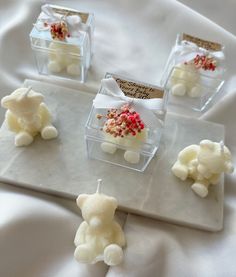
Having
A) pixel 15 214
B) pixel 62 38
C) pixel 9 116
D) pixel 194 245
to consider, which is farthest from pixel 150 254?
pixel 62 38

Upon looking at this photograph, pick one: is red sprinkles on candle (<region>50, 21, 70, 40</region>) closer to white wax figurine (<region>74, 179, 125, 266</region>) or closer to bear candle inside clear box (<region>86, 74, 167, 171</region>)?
bear candle inside clear box (<region>86, 74, 167, 171</region>)

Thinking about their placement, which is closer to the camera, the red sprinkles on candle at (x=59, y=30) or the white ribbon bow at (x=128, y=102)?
the white ribbon bow at (x=128, y=102)

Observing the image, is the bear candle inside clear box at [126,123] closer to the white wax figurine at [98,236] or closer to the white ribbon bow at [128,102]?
the white ribbon bow at [128,102]

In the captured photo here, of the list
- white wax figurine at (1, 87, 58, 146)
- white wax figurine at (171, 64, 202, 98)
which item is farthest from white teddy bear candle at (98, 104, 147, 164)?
white wax figurine at (171, 64, 202, 98)

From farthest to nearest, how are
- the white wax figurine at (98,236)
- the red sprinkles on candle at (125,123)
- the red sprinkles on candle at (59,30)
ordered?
the red sprinkles on candle at (59,30)
the red sprinkles on candle at (125,123)
the white wax figurine at (98,236)

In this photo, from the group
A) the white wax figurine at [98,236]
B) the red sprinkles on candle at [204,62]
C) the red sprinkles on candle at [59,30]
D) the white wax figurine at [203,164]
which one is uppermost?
the red sprinkles on candle at [204,62]

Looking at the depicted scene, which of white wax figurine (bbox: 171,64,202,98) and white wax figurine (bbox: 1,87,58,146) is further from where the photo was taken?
white wax figurine (bbox: 171,64,202,98)

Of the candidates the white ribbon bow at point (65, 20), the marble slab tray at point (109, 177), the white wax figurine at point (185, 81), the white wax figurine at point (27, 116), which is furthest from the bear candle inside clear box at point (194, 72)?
the white wax figurine at point (27, 116)
